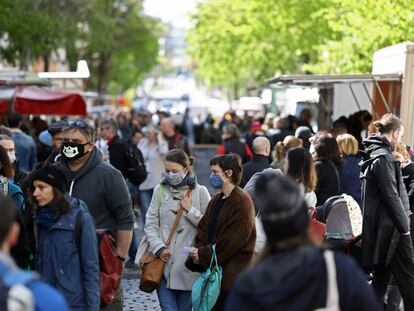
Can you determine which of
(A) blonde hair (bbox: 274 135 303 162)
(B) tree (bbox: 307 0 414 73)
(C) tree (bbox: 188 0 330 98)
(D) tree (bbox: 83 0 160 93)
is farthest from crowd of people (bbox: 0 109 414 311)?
(D) tree (bbox: 83 0 160 93)

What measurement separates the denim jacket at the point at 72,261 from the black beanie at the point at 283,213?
232 centimetres

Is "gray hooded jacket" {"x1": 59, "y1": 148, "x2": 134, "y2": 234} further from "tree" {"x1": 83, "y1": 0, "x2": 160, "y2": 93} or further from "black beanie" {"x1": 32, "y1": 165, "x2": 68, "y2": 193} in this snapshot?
"tree" {"x1": 83, "y1": 0, "x2": 160, "y2": 93}

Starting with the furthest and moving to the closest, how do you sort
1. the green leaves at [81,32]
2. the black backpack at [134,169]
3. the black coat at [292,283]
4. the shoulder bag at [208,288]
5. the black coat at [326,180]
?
1. the green leaves at [81,32]
2. the black backpack at [134,169]
3. the black coat at [326,180]
4. the shoulder bag at [208,288]
5. the black coat at [292,283]

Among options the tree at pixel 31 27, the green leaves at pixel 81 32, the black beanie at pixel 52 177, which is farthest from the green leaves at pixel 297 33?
Answer: the black beanie at pixel 52 177

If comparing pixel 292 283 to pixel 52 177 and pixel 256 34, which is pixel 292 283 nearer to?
pixel 52 177

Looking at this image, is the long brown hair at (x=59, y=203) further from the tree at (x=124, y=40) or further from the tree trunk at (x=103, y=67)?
the tree trunk at (x=103, y=67)

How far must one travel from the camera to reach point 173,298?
7.45 m

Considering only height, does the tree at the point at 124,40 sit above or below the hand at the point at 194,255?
above

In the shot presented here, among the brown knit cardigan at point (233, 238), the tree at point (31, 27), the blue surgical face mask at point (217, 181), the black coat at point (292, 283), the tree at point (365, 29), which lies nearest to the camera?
the black coat at point (292, 283)

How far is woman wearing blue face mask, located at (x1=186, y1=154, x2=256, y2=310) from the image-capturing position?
6.78 metres

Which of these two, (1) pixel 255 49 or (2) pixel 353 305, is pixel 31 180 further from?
(1) pixel 255 49

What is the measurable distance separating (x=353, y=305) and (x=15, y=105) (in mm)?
14178

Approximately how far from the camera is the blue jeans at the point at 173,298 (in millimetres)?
7410

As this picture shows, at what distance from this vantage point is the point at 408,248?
26.6 ft
